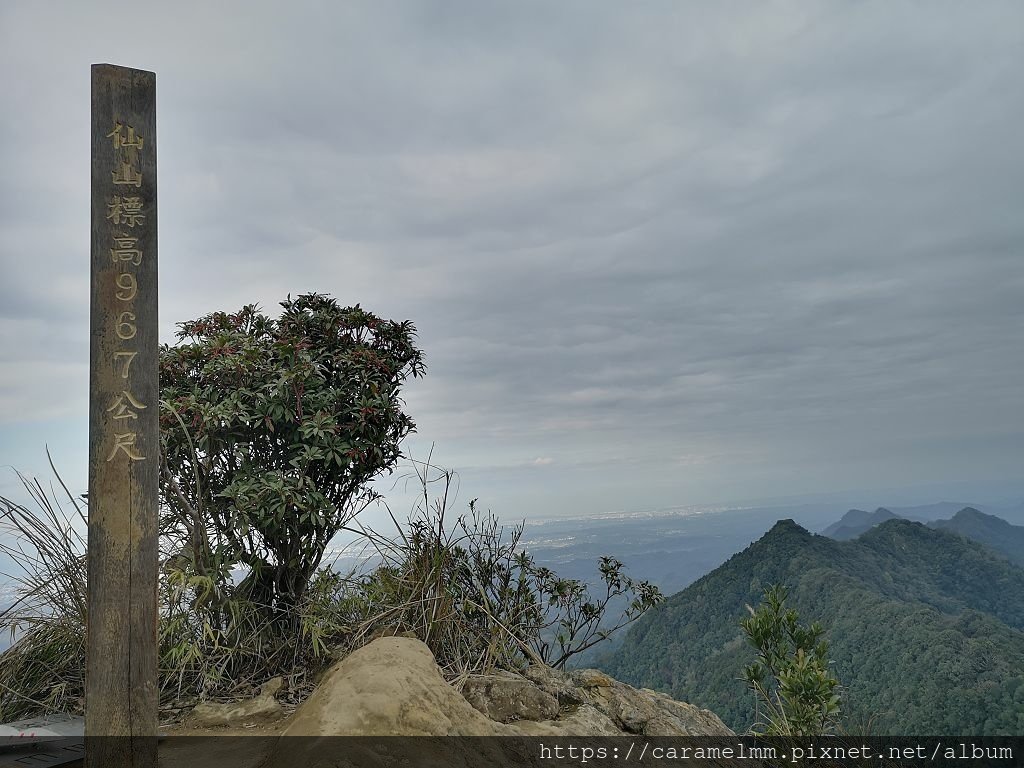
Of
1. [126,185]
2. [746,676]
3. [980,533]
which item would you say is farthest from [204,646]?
[980,533]

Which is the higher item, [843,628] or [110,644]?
[110,644]

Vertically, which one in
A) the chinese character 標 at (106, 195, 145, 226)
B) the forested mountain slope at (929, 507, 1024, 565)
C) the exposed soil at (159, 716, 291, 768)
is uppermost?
the chinese character 標 at (106, 195, 145, 226)

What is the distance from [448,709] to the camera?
3.05m

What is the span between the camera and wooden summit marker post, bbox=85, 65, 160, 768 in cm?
320

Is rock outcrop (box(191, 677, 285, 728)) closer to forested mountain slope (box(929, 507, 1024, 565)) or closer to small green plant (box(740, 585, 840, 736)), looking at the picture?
small green plant (box(740, 585, 840, 736))

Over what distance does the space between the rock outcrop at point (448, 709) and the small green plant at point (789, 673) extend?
590 mm

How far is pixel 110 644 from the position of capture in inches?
126

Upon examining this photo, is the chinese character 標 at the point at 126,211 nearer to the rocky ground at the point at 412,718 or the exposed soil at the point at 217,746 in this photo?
the rocky ground at the point at 412,718

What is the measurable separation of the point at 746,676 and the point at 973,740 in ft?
4.45

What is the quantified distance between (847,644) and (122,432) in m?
19.4

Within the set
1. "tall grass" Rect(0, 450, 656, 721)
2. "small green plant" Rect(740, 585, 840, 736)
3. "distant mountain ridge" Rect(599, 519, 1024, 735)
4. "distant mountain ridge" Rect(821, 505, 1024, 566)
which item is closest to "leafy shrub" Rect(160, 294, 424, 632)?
"tall grass" Rect(0, 450, 656, 721)

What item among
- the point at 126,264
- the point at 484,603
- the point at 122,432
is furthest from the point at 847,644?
the point at 126,264

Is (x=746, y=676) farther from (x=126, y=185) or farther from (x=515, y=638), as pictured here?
(x=126, y=185)

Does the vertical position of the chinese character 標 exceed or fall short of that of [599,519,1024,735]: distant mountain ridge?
it exceeds it
